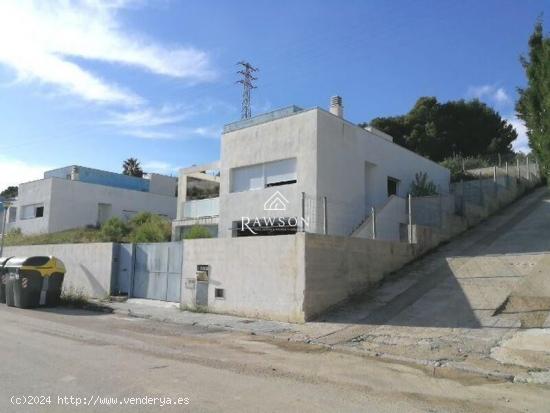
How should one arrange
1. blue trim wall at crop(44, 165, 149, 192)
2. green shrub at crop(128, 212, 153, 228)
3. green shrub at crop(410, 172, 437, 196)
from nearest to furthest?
green shrub at crop(410, 172, 437, 196)
green shrub at crop(128, 212, 153, 228)
blue trim wall at crop(44, 165, 149, 192)

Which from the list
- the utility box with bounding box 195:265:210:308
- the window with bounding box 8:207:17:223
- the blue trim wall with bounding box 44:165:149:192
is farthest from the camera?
the window with bounding box 8:207:17:223

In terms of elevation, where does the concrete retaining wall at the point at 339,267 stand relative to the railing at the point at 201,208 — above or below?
below

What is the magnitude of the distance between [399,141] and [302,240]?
1165 inches

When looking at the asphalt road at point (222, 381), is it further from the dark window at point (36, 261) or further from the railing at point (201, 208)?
the railing at point (201, 208)

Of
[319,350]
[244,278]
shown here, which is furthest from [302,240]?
[319,350]

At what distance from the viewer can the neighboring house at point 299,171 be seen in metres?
17.2

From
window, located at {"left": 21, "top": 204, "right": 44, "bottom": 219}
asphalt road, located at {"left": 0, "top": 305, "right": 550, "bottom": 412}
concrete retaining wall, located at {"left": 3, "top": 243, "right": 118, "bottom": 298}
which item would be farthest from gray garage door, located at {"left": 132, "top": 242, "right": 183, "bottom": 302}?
window, located at {"left": 21, "top": 204, "right": 44, "bottom": 219}

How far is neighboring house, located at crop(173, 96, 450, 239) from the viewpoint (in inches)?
678

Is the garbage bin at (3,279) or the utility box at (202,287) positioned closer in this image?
the utility box at (202,287)

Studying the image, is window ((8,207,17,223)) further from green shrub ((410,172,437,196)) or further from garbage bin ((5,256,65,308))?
green shrub ((410,172,437,196))

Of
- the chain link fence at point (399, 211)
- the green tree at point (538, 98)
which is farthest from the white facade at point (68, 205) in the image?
the green tree at point (538, 98)

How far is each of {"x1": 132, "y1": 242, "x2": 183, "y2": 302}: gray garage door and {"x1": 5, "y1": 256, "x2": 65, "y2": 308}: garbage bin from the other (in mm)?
2713

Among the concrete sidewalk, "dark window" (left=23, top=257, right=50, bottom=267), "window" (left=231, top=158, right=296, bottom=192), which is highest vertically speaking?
"window" (left=231, top=158, right=296, bottom=192)

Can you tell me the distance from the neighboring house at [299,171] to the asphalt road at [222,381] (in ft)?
23.7
